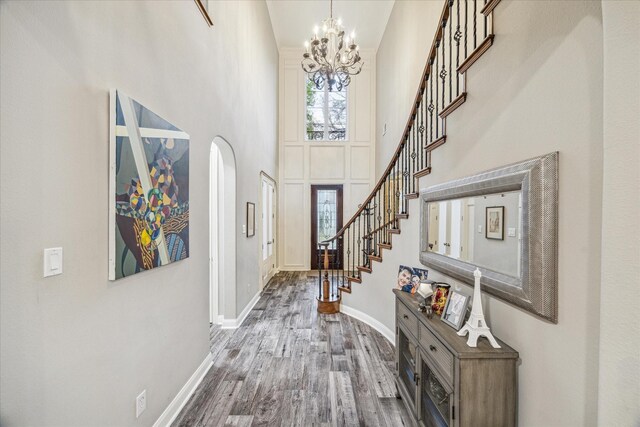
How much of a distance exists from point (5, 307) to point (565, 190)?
209 centimetres

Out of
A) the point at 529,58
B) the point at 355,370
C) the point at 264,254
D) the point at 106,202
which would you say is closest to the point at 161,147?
the point at 106,202

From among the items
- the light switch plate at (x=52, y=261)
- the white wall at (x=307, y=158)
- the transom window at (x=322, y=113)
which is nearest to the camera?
the light switch plate at (x=52, y=261)

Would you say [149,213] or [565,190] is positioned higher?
[565,190]

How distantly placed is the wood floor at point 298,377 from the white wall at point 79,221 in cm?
42

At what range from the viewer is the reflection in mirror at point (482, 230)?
142 centimetres

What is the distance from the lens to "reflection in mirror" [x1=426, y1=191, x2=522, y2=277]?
1423 millimetres

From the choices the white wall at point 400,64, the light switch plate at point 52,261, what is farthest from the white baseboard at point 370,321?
the white wall at point 400,64

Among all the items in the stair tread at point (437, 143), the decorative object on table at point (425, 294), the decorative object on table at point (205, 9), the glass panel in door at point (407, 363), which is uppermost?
the decorative object on table at point (205, 9)

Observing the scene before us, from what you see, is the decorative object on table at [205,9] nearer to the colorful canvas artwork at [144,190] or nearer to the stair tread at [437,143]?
A: the colorful canvas artwork at [144,190]

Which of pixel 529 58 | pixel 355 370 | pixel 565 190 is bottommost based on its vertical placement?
pixel 355 370

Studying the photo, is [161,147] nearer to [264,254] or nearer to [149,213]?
[149,213]

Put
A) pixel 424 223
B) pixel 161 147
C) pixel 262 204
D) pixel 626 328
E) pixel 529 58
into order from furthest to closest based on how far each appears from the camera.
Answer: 1. pixel 262 204
2. pixel 424 223
3. pixel 161 147
4. pixel 529 58
5. pixel 626 328

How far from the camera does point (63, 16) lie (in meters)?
1.17

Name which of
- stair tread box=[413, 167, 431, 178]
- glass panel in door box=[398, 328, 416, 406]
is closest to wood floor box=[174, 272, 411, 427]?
glass panel in door box=[398, 328, 416, 406]
